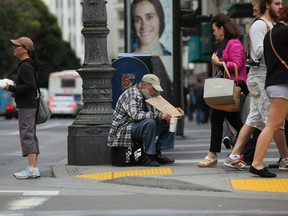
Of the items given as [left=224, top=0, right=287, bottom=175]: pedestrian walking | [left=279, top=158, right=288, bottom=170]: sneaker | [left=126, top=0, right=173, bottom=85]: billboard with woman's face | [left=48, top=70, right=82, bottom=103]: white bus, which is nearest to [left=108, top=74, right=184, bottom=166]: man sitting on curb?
[left=224, top=0, right=287, bottom=175]: pedestrian walking

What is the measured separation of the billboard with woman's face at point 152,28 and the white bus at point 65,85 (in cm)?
3450

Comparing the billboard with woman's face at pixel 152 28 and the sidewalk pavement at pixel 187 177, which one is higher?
the billboard with woman's face at pixel 152 28

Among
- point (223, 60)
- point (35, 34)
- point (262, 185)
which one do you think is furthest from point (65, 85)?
point (262, 185)

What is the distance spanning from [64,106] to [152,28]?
106 ft

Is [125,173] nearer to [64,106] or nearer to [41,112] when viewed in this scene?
[41,112]

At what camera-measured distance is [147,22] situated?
1683 cm

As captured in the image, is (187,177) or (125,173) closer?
(187,177)

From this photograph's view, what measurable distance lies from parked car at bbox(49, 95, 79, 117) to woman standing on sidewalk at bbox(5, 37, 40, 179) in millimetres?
38270

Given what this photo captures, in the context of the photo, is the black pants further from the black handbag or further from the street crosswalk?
the black handbag

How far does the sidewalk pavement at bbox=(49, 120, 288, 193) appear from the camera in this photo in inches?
338

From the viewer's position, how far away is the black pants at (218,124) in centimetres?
996

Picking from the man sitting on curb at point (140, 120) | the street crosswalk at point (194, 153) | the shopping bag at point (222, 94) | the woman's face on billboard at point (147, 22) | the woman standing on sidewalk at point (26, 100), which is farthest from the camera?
the woman's face on billboard at point (147, 22)

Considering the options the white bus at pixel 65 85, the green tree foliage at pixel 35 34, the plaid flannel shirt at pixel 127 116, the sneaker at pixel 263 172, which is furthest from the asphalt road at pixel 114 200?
the green tree foliage at pixel 35 34

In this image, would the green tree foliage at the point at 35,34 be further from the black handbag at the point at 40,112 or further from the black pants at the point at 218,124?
the black pants at the point at 218,124
